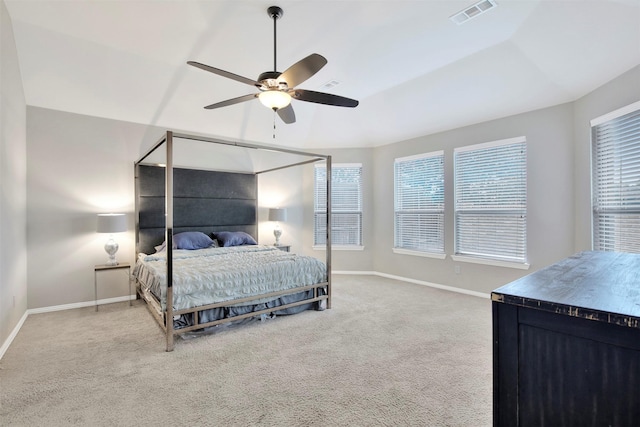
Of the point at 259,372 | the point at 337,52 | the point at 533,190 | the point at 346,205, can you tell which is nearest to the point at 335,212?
the point at 346,205

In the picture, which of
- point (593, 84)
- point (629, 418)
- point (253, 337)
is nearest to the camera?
point (629, 418)

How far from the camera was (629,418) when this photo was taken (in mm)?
925

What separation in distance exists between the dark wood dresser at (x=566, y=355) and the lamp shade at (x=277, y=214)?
4.62 m

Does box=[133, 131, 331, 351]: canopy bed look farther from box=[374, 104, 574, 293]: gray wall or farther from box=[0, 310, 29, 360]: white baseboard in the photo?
box=[374, 104, 574, 293]: gray wall

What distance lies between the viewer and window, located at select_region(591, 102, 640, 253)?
290cm

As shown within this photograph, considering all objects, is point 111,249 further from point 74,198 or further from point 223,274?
point 223,274

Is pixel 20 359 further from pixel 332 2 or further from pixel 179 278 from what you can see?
pixel 332 2

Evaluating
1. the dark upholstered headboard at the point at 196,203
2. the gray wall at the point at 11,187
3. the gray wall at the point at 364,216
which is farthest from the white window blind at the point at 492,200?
the gray wall at the point at 11,187

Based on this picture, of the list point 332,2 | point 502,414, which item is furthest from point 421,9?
point 502,414

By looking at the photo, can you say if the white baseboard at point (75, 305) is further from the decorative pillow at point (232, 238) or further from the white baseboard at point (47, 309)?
the decorative pillow at point (232, 238)

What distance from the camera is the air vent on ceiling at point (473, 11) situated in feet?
8.92

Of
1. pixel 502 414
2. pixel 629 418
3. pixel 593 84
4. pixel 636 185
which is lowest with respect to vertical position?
pixel 502 414

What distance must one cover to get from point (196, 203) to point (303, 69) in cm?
344

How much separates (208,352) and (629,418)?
275 centimetres
